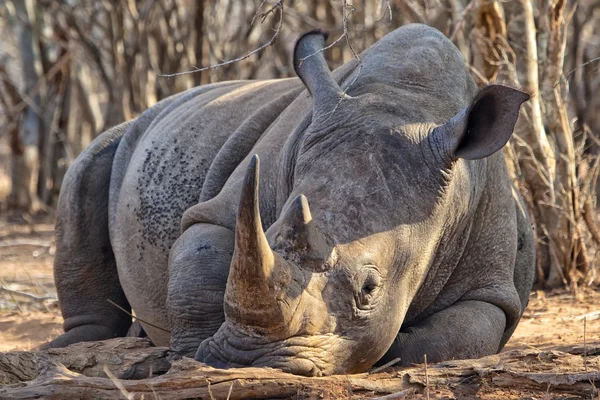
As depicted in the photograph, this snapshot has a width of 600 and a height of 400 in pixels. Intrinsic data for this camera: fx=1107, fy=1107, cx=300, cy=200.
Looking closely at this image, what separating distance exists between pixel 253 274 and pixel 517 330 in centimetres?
335

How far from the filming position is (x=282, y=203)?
496cm

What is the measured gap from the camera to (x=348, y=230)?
4.20 m

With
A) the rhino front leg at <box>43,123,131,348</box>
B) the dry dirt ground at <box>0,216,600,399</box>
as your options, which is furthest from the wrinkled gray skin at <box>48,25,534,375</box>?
the dry dirt ground at <box>0,216,600,399</box>

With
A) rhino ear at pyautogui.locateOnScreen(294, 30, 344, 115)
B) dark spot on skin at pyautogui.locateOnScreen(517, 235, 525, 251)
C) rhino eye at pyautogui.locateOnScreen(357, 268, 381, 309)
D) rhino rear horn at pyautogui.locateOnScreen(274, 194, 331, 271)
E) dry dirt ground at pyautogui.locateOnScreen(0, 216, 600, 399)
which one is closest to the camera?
rhino rear horn at pyautogui.locateOnScreen(274, 194, 331, 271)

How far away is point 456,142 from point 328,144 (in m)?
→ 0.52

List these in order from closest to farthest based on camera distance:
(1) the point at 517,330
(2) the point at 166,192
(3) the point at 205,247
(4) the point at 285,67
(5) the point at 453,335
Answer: (5) the point at 453,335 → (3) the point at 205,247 → (2) the point at 166,192 → (1) the point at 517,330 → (4) the point at 285,67

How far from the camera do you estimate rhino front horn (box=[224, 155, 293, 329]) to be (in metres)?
3.72

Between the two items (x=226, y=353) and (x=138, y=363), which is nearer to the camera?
(x=226, y=353)

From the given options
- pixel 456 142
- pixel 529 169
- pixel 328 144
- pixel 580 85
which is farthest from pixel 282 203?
pixel 580 85

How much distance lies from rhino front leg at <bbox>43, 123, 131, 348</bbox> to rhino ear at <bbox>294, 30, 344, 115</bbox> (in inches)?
89.0

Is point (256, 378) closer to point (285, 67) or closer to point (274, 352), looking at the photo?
point (274, 352)

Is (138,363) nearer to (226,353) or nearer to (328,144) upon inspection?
(226,353)

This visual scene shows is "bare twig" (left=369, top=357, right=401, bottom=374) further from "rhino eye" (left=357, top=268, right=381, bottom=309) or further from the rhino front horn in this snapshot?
the rhino front horn

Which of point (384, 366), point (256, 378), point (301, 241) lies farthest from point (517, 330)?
point (256, 378)
